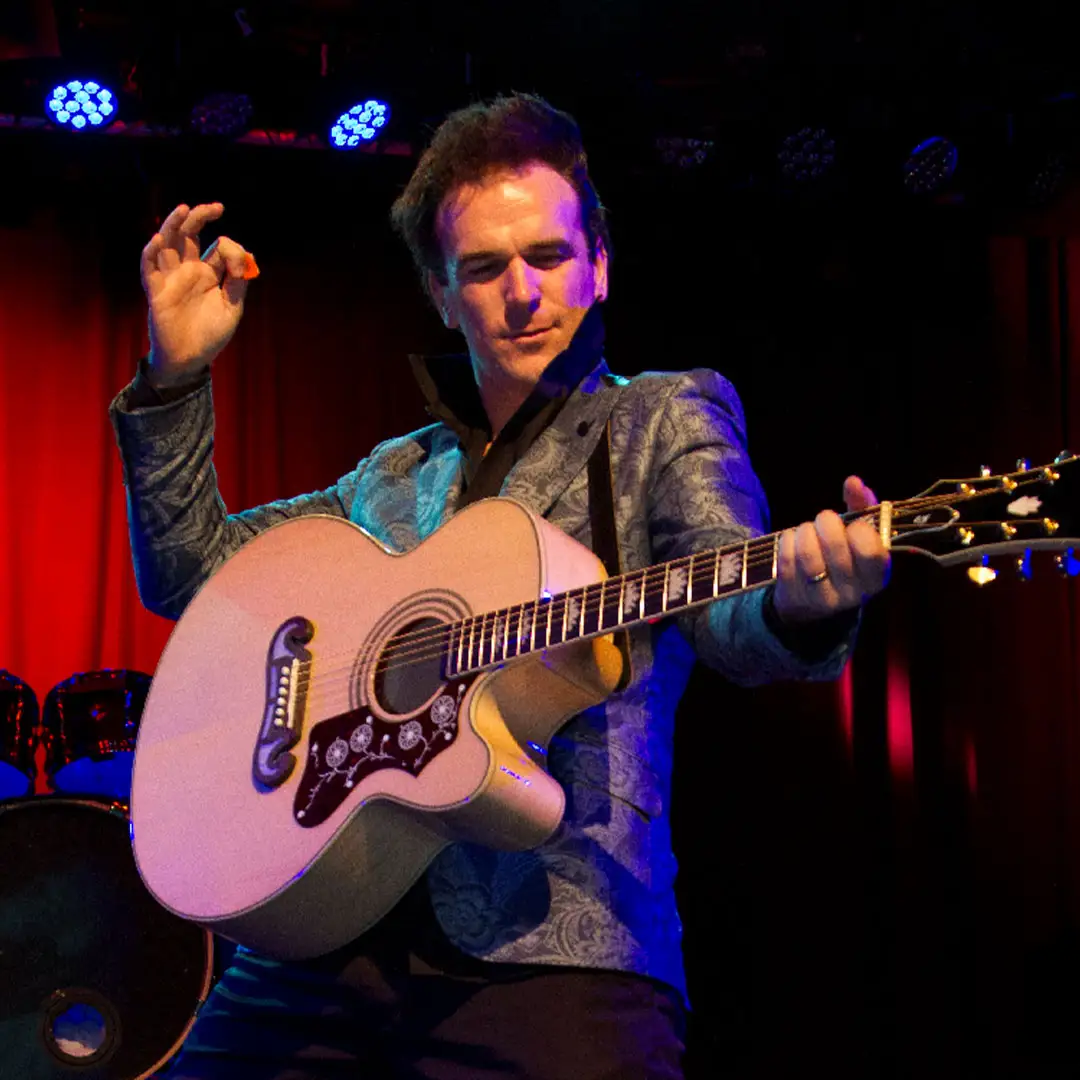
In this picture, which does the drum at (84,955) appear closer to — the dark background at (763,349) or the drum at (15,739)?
the drum at (15,739)

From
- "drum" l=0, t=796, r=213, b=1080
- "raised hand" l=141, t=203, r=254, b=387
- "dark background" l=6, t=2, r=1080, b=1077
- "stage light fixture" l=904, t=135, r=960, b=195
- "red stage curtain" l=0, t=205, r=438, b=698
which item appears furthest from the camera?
"red stage curtain" l=0, t=205, r=438, b=698

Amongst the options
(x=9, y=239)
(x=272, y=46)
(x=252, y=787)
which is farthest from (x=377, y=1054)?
(x=9, y=239)

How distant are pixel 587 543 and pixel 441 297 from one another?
86 cm

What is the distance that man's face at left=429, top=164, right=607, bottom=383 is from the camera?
8.16 feet

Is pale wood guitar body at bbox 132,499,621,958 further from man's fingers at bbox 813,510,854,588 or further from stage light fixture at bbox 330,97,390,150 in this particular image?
stage light fixture at bbox 330,97,390,150

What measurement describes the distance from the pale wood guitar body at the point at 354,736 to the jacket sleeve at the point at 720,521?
0.17 meters

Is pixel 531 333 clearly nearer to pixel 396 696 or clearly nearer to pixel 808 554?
pixel 396 696

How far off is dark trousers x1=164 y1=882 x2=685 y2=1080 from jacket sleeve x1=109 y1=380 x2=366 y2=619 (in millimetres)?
767

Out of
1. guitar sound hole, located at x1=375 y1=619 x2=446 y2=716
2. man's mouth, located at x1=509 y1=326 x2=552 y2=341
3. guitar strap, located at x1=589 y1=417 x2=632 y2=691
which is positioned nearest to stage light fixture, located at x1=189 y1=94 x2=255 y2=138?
man's mouth, located at x1=509 y1=326 x2=552 y2=341

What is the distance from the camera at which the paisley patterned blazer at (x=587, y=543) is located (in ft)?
6.23

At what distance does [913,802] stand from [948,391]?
5.24 ft

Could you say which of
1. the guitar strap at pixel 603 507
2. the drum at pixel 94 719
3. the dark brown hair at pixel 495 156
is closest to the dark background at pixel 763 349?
the drum at pixel 94 719

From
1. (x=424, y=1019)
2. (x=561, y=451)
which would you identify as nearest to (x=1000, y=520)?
(x=561, y=451)

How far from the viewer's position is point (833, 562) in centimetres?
167
